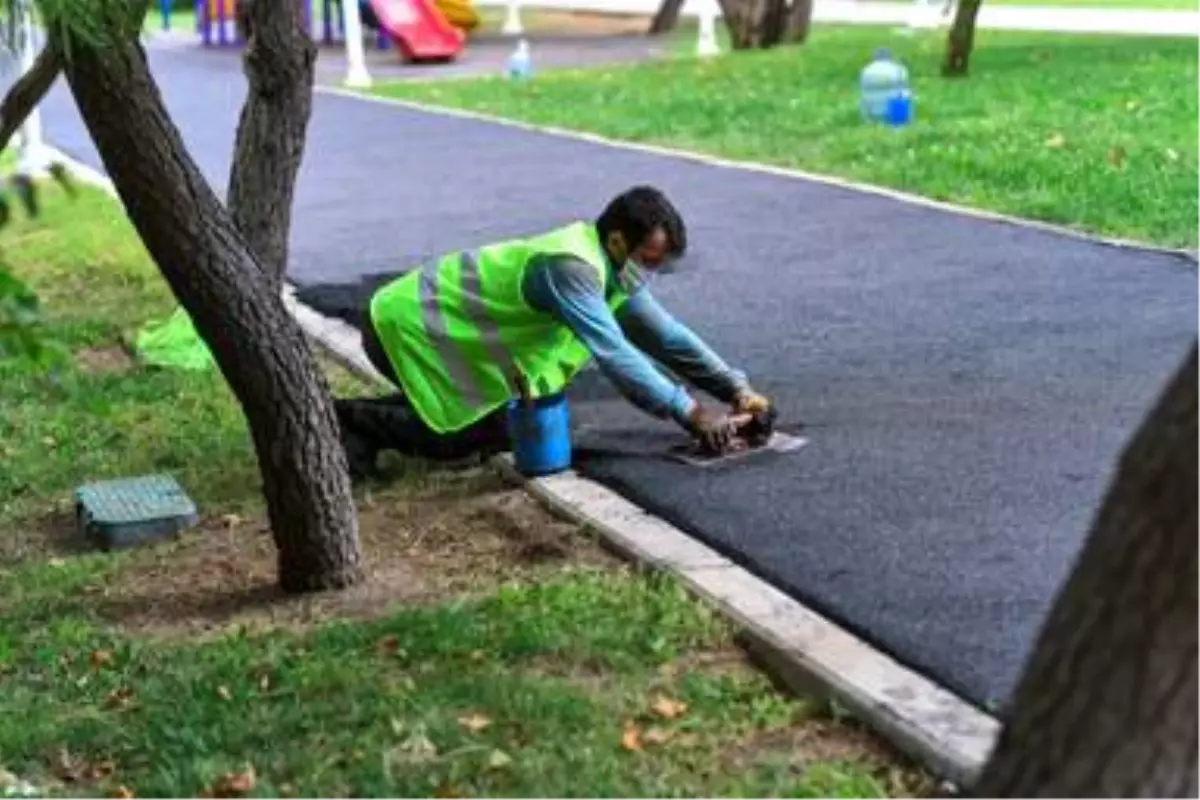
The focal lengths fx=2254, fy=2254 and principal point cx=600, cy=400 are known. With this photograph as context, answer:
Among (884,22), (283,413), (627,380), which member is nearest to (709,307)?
(627,380)

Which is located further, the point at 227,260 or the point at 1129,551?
the point at 227,260

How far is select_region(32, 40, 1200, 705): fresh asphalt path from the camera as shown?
5.02m

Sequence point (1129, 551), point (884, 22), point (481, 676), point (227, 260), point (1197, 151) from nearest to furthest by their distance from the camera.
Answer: point (1129, 551), point (481, 676), point (227, 260), point (1197, 151), point (884, 22)

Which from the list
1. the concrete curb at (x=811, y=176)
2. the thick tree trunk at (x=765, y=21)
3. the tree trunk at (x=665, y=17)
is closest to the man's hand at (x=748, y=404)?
the concrete curb at (x=811, y=176)

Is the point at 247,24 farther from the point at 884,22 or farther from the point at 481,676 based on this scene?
the point at 884,22

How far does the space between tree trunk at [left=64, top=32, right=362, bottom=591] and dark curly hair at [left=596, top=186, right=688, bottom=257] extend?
96cm

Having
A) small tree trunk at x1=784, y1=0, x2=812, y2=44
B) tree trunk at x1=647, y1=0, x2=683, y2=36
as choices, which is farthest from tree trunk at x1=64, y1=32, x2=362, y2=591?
tree trunk at x1=647, y1=0, x2=683, y2=36

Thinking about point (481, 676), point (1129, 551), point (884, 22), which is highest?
point (1129, 551)

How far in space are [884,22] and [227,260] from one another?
23.9 m

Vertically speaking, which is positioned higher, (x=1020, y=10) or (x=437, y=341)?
(x=437, y=341)

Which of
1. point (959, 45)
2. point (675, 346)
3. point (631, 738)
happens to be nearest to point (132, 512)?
point (675, 346)

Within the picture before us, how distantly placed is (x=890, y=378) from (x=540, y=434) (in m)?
1.48

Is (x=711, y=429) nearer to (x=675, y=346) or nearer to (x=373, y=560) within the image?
(x=675, y=346)

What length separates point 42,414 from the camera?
8.11 metres
